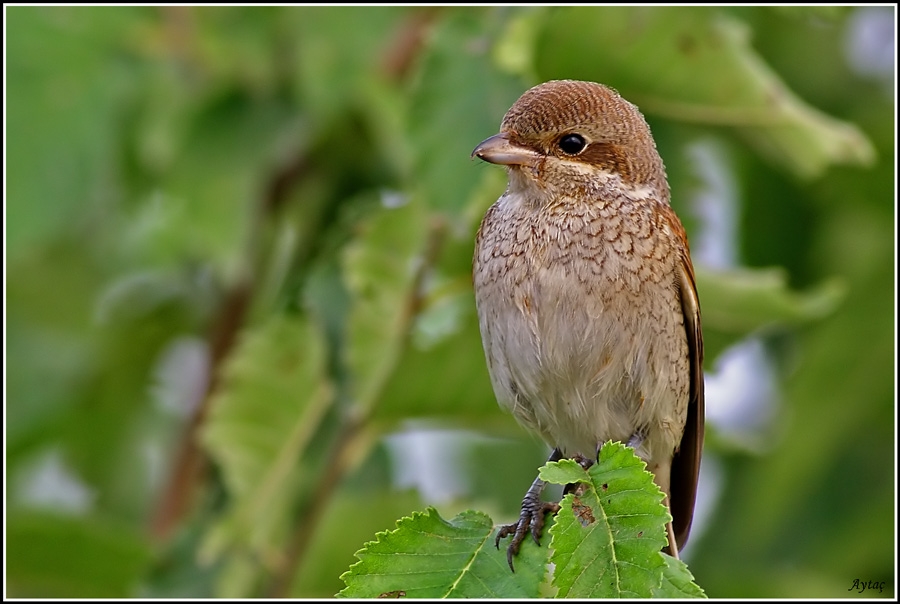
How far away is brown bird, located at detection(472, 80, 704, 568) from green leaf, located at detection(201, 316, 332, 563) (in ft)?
3.01

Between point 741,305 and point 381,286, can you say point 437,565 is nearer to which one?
point 381,286

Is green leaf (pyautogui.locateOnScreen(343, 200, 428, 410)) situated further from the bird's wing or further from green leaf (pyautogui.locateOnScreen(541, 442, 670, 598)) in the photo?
green leaf (pyautogui.locateOnScreen(541, 442, 670, 598))

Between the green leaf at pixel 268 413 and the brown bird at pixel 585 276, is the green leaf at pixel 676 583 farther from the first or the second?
the green leaf at pixel 268 413

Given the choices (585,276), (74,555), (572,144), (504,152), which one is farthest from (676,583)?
(74,555)

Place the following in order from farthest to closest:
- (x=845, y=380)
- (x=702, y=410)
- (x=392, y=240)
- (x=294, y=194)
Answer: (x=845, y=380), (x=294, y=194), (x=392, y=240), (x=702, y=410)

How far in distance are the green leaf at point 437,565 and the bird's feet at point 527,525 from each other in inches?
1.4

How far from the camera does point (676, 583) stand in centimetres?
269

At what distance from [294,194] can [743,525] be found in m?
2.66

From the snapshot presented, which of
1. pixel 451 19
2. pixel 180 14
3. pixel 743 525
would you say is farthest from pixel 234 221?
pixel 743 525

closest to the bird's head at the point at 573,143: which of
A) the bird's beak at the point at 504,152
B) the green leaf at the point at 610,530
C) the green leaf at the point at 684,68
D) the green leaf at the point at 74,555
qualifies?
the bird's beak at the point at 504,152

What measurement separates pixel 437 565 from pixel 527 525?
0.43 meters

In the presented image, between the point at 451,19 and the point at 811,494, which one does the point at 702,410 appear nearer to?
the point at 451,19

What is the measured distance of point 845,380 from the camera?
5.77 metres

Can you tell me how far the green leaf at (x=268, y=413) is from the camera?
181 inches
